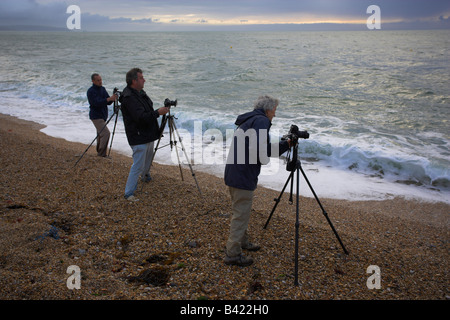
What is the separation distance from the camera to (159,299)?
2967 mm

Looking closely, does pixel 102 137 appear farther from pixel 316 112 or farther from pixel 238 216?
pixel 316 112

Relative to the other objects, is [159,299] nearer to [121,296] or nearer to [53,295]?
[121,296]

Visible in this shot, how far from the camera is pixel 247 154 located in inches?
130

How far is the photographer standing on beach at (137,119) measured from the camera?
478 cm

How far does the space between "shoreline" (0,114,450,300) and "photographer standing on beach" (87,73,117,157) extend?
3.72ft

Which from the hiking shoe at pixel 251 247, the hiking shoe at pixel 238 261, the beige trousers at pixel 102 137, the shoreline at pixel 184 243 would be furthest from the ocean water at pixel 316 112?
the hiking shoe at pixel 238 261

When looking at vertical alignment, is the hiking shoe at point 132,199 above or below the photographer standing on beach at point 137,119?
below

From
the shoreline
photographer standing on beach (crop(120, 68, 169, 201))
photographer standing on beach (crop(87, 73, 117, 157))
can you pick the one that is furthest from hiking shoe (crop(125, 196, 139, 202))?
photographer standing on beach (crop(87, 73, 117, 157))

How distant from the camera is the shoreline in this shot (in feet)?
10.4

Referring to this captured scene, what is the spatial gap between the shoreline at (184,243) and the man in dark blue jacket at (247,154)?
606 mm

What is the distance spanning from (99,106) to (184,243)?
14.1 feet

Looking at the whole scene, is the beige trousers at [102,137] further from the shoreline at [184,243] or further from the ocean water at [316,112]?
the ocean water at [316,112]
